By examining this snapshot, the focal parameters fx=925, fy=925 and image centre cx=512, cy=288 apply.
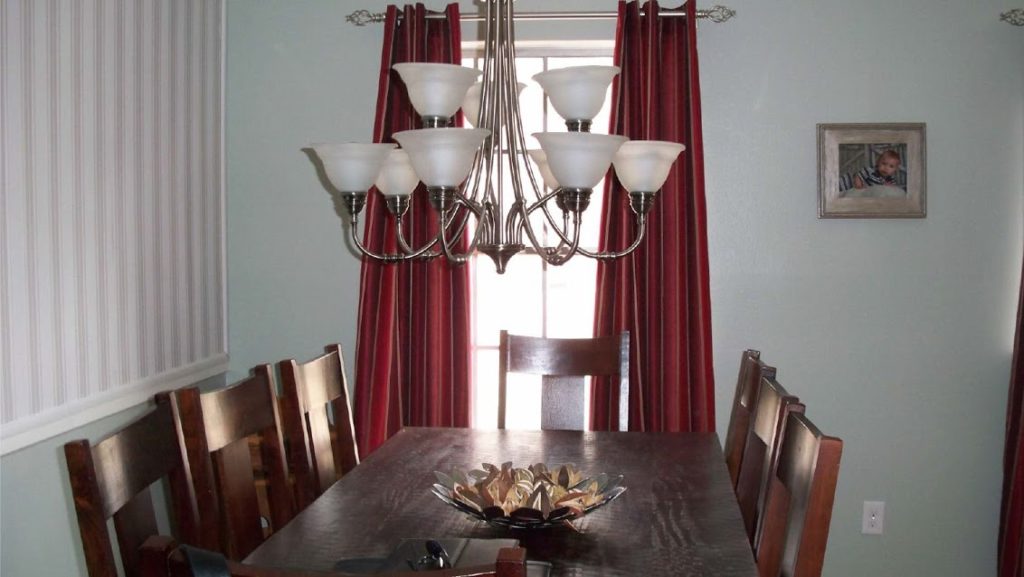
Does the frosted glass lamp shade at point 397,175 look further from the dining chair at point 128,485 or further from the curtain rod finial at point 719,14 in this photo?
the curtain rod finial at point 719,14

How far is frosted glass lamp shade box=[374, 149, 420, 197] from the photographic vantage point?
2.00 m

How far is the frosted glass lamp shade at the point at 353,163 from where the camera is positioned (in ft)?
6.09

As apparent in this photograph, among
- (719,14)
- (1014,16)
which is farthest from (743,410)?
(1014,16)

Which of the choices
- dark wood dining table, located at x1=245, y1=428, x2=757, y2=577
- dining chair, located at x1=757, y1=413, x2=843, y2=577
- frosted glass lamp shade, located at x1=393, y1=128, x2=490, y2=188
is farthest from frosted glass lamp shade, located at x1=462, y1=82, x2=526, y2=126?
dining chair, located at x1=757, y1=413, x2=843, y2=577

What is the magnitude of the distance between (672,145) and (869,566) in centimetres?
206

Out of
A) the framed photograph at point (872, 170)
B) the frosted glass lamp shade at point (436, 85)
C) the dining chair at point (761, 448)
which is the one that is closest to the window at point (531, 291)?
the framed photograph at point (872, 170)

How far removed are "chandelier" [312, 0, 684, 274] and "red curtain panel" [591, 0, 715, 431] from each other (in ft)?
3.65

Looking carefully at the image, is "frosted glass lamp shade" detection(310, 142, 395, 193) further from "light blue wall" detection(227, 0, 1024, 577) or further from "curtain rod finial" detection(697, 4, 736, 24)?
"curtain rod finial" detection(697, 4, 736, 24)

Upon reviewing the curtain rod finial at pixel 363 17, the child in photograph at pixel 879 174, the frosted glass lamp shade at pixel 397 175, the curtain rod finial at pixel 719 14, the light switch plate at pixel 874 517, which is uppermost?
the curtain rod finial at pixel 363 17

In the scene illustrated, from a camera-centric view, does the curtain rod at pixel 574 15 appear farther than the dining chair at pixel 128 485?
Yes

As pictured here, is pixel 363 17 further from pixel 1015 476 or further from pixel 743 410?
pixel 1015 476

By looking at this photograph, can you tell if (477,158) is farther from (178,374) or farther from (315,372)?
(178,374)

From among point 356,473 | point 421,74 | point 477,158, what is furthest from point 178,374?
point 421,74

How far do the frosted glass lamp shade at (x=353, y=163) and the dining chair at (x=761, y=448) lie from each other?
0.93 metres
